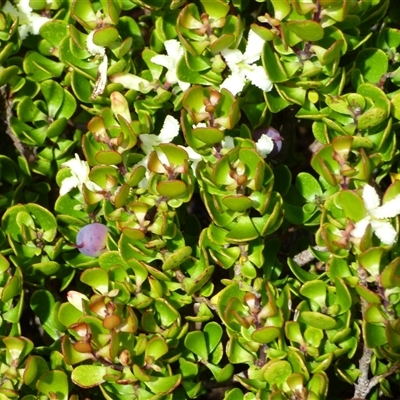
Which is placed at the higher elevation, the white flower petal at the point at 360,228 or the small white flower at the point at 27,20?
the small white flower at the point at 27,20

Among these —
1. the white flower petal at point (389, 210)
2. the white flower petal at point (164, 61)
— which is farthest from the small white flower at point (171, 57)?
the white flower petal at point (389, 210)

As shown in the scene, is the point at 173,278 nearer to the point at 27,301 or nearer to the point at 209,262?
the point at 209,262

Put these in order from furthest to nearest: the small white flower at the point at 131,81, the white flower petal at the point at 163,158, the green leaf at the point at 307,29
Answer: the small white flower at the point at 131,81, the white flower petal at the point at 163,158, the green leaf at the point at 307,29

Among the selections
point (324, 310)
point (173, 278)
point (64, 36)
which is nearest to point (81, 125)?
point (64, 36)

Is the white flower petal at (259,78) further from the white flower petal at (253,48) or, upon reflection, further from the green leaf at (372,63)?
the green leaf at (372,63)

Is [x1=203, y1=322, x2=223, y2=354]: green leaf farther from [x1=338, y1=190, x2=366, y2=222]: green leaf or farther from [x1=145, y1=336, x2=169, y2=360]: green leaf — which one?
[x1=338, y1=190, x2=366, y2=222]: green leaf

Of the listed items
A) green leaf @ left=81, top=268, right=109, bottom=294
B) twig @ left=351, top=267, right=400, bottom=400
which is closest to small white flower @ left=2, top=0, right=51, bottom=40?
green leaf @ left=81, top=268, right=109, bottom=294

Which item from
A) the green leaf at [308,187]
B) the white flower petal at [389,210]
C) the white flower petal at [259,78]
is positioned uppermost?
the white flower petal at [259,78]

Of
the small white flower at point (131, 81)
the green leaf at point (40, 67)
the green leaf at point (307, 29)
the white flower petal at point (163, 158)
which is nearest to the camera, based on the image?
the green leaf at point (307, 29)
